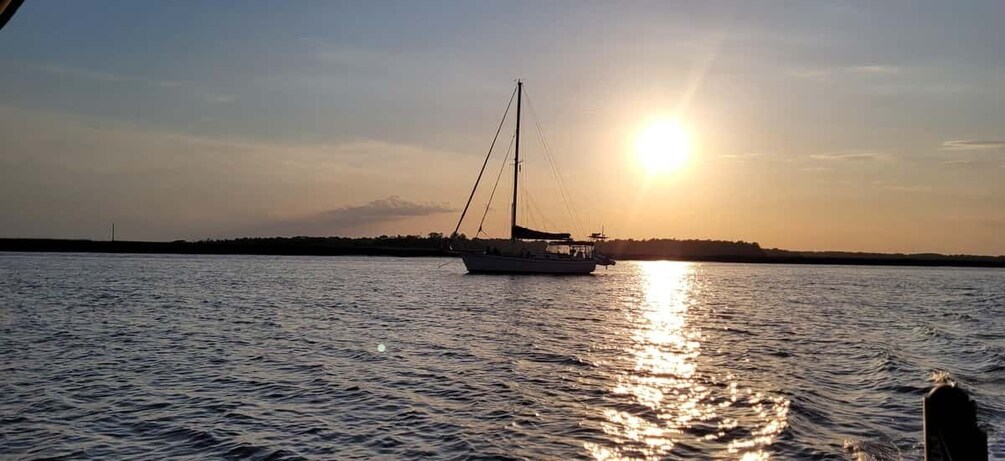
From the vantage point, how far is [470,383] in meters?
19.6

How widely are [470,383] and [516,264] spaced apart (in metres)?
68.4

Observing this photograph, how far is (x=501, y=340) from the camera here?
29.7m

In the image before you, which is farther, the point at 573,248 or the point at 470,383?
the point at 573,248

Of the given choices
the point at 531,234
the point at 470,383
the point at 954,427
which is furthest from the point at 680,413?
the point at 531,234

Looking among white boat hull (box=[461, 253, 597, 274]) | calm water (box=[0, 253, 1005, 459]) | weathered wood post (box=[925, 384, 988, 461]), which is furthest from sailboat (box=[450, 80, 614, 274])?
weathered wood post (box=[925, 384, 988, 461])

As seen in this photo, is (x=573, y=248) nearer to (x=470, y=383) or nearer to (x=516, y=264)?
(x=516, y=264)

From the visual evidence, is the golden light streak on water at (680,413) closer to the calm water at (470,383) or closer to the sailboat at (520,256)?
the calm water at (470,383)

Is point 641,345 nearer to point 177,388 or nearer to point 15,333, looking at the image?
point 177,388

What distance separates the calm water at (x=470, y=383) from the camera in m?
13.7

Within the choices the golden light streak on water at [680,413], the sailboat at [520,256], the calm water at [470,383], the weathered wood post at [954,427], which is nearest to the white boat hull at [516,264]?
the sailboat at [520,256]

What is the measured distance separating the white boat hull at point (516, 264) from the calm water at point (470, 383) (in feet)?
147

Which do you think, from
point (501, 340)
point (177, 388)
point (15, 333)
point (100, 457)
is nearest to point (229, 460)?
point (100, 457)

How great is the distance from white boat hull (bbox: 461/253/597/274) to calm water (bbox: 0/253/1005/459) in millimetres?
44887

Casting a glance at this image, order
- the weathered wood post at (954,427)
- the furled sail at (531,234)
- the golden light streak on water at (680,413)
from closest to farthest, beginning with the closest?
the weathered wood post at (954,427) < the golden light streak on water at (680,413) < the furled sail at (531,234)
